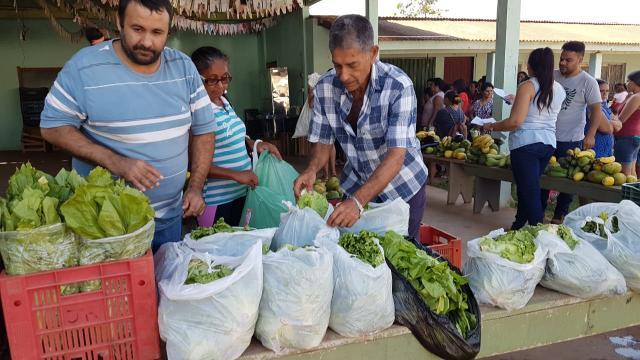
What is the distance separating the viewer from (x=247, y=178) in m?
2.81

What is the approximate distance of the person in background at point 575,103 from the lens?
4895mm

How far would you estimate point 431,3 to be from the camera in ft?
125

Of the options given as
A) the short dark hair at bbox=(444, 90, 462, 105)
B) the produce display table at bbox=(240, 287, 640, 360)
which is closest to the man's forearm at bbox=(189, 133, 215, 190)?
the produce display table at bbox=(240, 287, 640, 360)

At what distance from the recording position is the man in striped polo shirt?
1825mm

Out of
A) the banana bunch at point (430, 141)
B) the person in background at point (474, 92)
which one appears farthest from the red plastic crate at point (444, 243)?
the person in background at point (474, 92)

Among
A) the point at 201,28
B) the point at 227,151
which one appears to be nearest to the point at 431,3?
the point at 201,28

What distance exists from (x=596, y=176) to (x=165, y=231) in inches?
162

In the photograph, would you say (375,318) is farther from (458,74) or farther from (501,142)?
(458,74)

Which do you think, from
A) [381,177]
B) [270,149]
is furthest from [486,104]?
[381,177]

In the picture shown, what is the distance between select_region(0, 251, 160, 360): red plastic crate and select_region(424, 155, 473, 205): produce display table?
222 inches

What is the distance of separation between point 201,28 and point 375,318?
10.8 m

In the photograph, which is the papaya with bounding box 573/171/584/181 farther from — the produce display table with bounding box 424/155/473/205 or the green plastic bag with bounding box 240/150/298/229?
the green plastic bag with bounding box 240/150/298/229

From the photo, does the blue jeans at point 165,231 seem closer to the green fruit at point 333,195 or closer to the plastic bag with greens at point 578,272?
the plastic bag with greens at point 578,272

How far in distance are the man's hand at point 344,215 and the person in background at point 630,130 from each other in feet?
18.3
